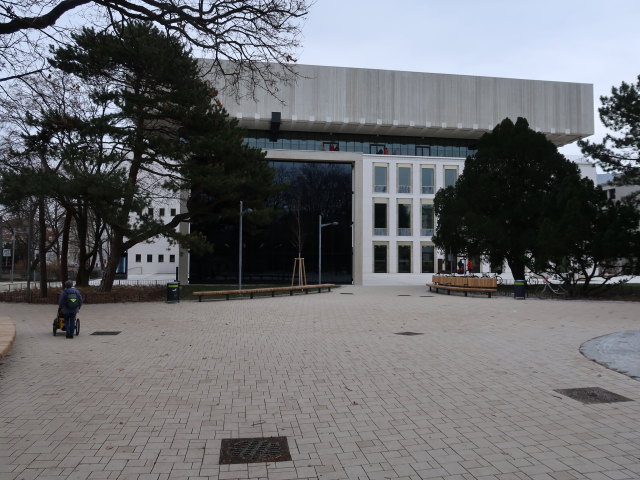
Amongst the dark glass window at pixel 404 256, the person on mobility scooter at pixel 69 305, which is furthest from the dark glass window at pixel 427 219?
the person on mobility scooter at pixel 69 305

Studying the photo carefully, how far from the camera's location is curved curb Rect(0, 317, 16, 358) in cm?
842

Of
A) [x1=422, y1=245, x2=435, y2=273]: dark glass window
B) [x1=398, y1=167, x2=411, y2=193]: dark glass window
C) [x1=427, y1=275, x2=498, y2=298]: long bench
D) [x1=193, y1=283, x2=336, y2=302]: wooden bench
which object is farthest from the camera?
[x1=422, y1=245, x2=435, y2=273]: dark glass window

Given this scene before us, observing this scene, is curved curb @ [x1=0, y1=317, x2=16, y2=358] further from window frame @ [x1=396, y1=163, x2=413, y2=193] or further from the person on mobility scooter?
window frame @ [x1=396, y1=163, x2=413, y2=193]

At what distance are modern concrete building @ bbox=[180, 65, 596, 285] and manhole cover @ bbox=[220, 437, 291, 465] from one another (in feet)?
154

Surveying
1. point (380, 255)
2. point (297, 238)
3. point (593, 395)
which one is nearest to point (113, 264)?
point (297, 238)

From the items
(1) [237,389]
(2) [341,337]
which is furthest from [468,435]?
(2) [341,337]

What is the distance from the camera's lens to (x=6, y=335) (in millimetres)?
9805

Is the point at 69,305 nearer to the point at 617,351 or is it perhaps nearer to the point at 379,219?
the point at 617,351

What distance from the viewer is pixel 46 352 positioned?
944 cm

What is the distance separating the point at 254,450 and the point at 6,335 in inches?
300

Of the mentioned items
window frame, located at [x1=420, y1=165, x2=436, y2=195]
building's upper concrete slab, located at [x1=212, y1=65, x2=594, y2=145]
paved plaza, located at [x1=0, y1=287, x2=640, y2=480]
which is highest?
building's upper concrete slab, located at [x1=212, y1=65, x2=594, y2=145]

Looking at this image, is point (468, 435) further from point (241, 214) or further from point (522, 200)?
point (522, 200)

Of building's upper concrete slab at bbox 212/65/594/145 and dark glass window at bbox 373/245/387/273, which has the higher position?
building's upper concrete slab at bbox 212/65/594/145

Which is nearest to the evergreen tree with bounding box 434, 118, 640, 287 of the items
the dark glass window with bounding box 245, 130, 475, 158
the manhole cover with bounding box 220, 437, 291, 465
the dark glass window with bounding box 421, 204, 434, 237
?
the dark glass window with bounding box 421, 204, 434, 237
